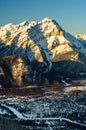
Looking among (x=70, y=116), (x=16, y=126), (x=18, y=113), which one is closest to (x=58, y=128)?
(x=70, y=116)

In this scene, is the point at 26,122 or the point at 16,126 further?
the point at 26,122

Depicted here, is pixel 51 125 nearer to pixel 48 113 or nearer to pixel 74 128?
pixel 74 128

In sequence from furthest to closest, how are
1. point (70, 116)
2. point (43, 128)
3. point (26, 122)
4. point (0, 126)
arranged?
1. point (70, 116)
2. point (26, 122)
3. point (43, 128)
4. point (0, 126)

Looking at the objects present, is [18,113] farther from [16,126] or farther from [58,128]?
[16,126]

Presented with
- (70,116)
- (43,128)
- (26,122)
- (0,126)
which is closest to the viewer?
(0,126)

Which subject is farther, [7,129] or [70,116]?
[70,116]

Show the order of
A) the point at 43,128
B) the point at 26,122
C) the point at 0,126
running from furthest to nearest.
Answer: the point at 26,122
the point at 43,128
the point at 0,126

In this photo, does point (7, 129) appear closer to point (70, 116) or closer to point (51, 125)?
point (51, 125)


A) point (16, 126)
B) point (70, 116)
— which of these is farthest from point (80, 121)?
point (16, 126)

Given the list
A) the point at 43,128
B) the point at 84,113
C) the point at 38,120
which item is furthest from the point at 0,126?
the point at 84,113
